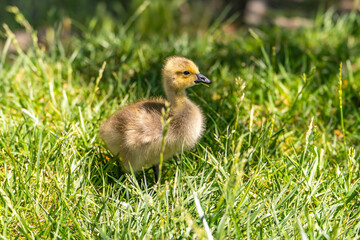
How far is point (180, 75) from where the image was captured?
292cm

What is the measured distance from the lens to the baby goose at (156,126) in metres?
2.73

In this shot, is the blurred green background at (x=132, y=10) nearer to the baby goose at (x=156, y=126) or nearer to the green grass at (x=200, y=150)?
the green grass at (x=200, y=150)

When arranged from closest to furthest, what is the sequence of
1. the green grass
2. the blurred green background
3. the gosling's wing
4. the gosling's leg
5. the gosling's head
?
the green grass → the gosling's wing → the gosling's head → the gosling's leg → the blurred green background

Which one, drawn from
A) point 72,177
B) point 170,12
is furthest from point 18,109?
point 170,12

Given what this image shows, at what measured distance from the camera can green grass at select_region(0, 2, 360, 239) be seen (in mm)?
2295

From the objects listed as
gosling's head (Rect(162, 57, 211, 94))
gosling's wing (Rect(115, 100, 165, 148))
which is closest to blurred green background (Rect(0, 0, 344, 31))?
gosling's head (Rect(162, 57, 211, 94))

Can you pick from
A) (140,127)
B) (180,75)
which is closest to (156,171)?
(140,127)

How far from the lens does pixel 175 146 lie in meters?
2.83

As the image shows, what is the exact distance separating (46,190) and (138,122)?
0.74 meters

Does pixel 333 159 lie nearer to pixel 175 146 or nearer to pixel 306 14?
pixel 175 146

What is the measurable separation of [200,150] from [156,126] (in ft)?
1.66

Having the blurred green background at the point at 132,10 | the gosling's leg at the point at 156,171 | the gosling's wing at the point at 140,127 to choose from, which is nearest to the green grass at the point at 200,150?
the gosling's leg at the point at 156,171

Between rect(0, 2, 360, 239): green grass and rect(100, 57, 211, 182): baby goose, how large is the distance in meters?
0.15

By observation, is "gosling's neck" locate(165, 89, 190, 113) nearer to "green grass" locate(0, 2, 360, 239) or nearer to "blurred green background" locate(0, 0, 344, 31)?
"green grass" locate(0, 2, 360, 239)
